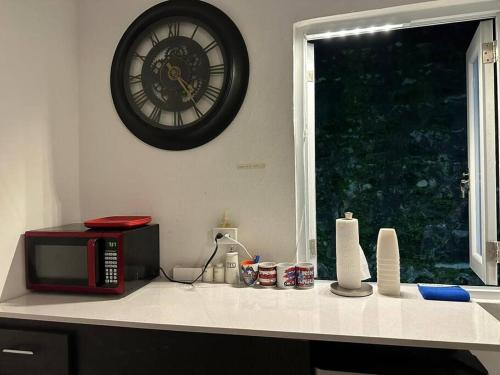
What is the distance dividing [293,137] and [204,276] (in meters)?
0.78

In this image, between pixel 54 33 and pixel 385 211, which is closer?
pixel 54 33

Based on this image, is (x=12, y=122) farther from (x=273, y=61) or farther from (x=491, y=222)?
(x=491, y=222)

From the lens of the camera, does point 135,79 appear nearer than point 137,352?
No

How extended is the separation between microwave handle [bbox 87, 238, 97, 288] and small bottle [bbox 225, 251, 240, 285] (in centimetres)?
57

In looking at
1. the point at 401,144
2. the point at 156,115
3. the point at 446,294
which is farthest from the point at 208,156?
the point at 401,144

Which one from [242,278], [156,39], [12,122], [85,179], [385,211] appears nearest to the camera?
[12,122]

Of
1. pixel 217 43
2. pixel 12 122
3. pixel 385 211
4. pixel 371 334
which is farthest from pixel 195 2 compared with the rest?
pixel 385 211

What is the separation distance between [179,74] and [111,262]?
3.08ft

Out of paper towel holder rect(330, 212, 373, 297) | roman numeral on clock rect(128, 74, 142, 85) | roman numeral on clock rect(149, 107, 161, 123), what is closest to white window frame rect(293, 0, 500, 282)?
paper towel holder rect(330, 212, 373, 297)

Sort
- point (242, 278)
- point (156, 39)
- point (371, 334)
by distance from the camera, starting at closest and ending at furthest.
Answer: point (371, 334) < point (242, 278) < point (156, 39)

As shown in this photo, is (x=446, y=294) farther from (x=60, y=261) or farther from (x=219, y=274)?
(x=60, y=261)

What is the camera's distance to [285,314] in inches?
46.1

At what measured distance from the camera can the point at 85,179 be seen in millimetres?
1841

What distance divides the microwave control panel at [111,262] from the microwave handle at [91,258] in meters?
0.04
